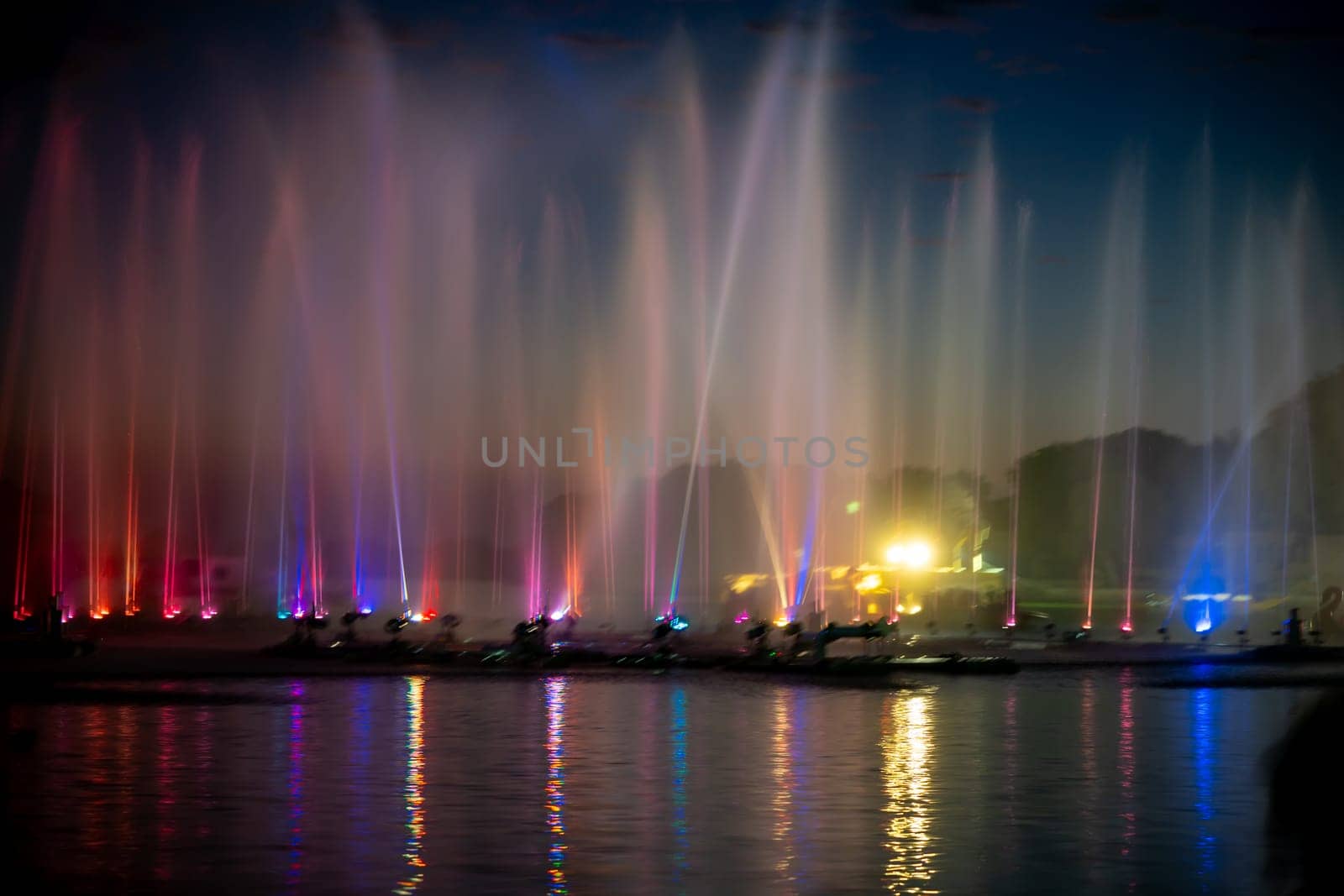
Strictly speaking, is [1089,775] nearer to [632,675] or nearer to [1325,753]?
[1325,753]

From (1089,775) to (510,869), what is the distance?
328 inches

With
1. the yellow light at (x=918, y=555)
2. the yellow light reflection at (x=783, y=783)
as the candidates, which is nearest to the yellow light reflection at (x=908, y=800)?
the yellow light reflection at (x=783, y=783)

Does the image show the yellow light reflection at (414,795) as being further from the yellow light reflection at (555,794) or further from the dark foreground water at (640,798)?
the yellow light reflection at (555,794)

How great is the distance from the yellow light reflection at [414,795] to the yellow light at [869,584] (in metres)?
32.7

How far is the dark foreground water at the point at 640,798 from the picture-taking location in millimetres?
12352

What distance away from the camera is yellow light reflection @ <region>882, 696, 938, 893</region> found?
12.3 m

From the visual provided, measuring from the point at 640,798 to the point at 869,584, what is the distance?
4441cm

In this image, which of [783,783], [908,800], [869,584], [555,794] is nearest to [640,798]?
[555,794]

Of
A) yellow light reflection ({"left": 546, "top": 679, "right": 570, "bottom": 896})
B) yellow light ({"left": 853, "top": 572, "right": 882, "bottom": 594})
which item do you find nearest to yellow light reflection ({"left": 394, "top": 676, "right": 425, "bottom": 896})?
yellow light reflection ({"left": 546, "top": 679, "right": 570, "bottom": 896})

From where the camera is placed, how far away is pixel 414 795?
53.4 ft

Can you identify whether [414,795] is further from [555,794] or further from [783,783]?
[783,783]

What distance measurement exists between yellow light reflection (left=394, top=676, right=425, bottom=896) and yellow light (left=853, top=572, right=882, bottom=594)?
1288 inches

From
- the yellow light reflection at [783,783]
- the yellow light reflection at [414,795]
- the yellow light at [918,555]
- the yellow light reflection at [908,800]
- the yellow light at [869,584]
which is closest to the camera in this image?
the yellow light reflection at [414,795]

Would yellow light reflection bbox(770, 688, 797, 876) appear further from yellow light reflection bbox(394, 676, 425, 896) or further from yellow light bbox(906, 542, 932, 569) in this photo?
yellow light bbox(906, 542, 932, 569)
